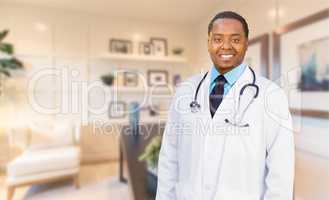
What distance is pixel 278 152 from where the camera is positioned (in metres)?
0.63

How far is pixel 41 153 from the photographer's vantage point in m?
2.47

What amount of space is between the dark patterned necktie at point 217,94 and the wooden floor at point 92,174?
2372mm

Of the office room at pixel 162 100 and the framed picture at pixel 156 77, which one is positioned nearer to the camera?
the office room at pixel 162 100

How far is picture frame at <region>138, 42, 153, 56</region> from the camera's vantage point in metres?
3.40

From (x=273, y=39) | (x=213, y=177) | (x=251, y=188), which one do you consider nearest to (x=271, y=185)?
(x=251, y=188)

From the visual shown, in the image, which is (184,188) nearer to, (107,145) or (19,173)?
(19,173)

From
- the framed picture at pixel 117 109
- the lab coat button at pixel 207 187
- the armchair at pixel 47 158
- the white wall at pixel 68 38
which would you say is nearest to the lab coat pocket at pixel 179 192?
the lab coat button at pixel 207 187

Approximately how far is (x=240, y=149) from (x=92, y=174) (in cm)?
269

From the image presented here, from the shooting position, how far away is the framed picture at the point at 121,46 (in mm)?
3308

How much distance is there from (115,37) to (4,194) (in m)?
2.39

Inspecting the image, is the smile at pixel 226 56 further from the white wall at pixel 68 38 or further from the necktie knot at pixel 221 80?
the white wall at pixel 68 38

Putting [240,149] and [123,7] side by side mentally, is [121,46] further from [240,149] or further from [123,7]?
[240,149]

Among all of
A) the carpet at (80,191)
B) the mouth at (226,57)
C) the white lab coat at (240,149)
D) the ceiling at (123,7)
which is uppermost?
the ceiling at (123,7)

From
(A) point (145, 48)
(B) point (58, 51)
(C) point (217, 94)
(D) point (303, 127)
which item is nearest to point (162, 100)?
(A) point (145, 48)
